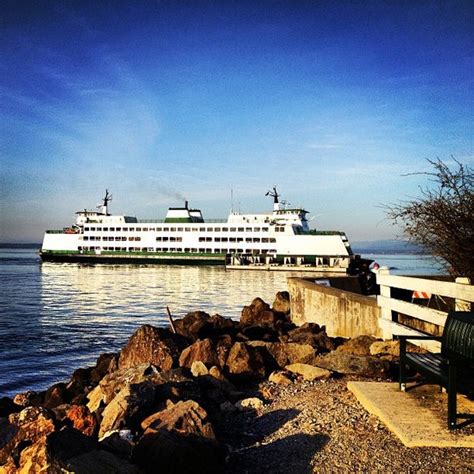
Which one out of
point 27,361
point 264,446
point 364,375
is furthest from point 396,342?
point 27,361

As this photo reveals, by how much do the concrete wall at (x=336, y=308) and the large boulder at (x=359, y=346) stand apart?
1.65ft

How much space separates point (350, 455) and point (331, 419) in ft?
2.28

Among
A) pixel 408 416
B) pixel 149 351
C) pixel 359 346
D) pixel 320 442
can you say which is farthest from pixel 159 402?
pixel 359 346

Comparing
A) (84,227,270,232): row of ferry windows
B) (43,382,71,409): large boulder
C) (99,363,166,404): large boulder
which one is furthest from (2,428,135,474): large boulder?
(84,227,270,232): row of ferry windows

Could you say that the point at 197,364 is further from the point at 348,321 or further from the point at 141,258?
the point at 141,258

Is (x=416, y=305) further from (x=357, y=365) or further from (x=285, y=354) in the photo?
(x=285, y=354)

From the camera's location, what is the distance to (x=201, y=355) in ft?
22.0

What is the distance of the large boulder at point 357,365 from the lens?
18.6 feet

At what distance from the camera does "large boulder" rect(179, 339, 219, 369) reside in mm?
6621

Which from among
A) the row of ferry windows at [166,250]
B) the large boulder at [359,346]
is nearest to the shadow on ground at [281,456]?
the large boulder at [359,346]

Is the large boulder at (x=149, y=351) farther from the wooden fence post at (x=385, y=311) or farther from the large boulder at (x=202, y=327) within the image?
the wooden fence post at (x=385, y=311)

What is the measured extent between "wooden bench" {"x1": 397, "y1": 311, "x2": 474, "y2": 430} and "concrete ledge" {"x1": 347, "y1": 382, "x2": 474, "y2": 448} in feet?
0.49

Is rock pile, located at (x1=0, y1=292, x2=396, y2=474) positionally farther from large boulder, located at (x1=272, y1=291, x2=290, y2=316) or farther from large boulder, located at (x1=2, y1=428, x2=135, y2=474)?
large boulder, located at (x1=272, y1=291, x2=290, y2=316)

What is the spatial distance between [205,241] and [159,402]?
57.2 meters
